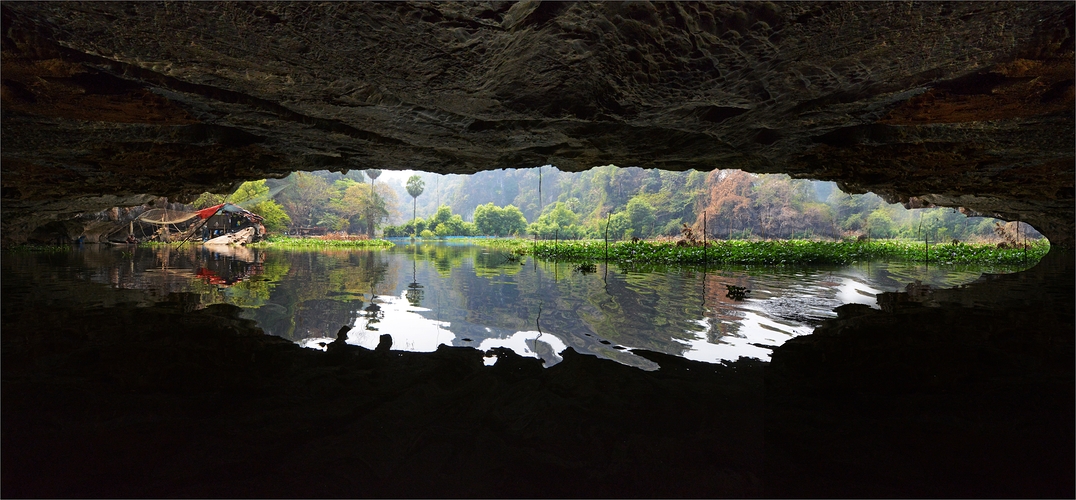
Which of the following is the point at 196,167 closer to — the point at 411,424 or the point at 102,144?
the point at 102,144

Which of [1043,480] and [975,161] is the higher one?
[975,161]

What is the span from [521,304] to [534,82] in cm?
299

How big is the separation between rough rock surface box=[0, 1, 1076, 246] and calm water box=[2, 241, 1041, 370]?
207 centimetres

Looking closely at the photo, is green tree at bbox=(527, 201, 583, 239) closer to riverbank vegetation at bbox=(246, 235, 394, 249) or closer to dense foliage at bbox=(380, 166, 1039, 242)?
dense foliage at bbox=(380, 166, 1039, 242)

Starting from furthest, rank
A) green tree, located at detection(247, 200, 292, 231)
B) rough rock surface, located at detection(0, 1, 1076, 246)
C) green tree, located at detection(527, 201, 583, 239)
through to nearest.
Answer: green tree, located at detection(527, 201, 583, 239) → green tree, located at detection(247, 200, 292, 231) → rough rock surface, located at detection(0, 1, 1076, 246)

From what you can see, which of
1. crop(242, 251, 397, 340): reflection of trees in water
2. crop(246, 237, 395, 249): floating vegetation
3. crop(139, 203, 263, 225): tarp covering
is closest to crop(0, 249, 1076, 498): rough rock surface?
crop(242, 251, 397, 340): reflection of trees in water

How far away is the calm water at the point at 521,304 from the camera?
12.0 ft

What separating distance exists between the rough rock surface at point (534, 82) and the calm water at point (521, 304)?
2.07 meters

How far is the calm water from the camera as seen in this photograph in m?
3.66

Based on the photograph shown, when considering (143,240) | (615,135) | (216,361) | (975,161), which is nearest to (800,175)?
(975,161)

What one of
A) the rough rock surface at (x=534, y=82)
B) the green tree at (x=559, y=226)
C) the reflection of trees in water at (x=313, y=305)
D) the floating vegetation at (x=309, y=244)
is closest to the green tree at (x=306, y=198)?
the floating vegetation at (x=309, y=244)

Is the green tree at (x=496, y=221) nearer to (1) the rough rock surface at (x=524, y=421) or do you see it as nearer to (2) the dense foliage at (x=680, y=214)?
(2) the dense foliage at (x=680, y=214)

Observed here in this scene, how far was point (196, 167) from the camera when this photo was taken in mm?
5902

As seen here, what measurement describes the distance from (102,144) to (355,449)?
5592 mm
